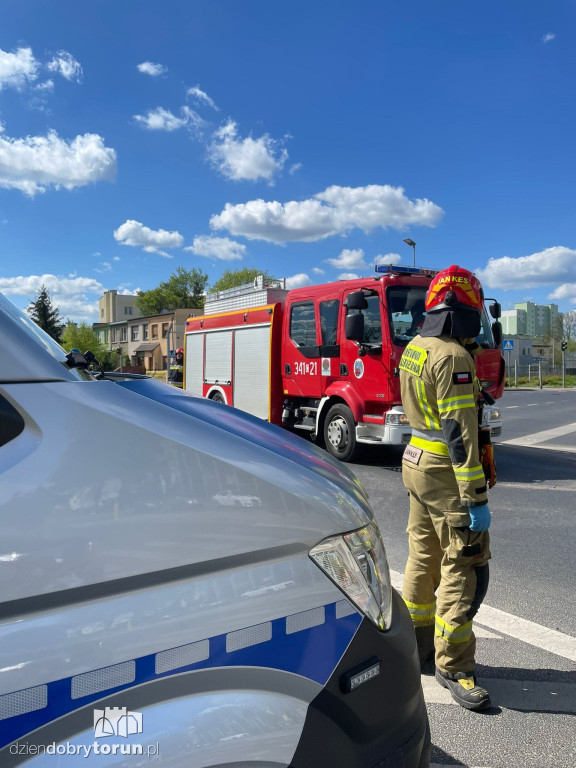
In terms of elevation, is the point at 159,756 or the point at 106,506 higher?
the point at 106,506

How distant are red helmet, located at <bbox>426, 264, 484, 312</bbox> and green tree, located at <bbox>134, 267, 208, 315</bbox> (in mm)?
79225

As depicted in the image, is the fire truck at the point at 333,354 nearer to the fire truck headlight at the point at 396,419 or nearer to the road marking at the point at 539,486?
the fire truck headlight at the point at 396,419

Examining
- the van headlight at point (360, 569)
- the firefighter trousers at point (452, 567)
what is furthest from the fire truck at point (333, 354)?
the van headlight at point (360, 569)

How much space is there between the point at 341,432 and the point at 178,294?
2987 inches

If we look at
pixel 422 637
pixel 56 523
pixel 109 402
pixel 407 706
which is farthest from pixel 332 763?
pixel 422 637

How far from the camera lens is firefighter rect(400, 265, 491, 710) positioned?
2693mm

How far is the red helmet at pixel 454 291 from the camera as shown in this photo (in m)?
2.93

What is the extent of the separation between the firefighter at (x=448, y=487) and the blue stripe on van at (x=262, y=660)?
1518 mm

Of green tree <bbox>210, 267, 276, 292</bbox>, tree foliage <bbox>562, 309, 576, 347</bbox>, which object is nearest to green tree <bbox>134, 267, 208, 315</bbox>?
green tree <bbox>210, 267, 276, 292</bbox>

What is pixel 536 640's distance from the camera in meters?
3.32

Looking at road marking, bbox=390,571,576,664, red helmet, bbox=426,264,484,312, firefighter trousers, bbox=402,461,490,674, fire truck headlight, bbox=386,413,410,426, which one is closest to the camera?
firefighter trousers, bbox=402,461,490,674

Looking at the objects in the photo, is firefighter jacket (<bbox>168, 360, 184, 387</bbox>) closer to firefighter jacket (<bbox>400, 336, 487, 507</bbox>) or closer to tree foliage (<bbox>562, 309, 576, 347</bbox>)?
firefighter jacket (<bbox>400, 336, 487, 507</bbox>)

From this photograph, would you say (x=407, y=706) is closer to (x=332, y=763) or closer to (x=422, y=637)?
(x=332, y=763)

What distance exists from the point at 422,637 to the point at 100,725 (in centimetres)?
242
